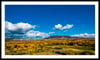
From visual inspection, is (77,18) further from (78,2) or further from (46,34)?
(46,34)

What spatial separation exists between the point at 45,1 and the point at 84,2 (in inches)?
29.1

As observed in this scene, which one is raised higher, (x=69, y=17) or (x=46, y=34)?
(x=69, y=17)

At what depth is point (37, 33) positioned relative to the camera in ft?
16.6

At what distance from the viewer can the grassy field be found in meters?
5.04

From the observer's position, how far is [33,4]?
16.5 feet

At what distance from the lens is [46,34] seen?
5078 mm

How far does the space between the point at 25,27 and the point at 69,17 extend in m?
0.87

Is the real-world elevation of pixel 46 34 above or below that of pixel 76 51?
above

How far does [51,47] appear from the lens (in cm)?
507

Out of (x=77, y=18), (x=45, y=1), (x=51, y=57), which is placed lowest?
(x=51, y=57)

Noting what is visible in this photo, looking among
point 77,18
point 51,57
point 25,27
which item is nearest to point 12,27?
point 25,27

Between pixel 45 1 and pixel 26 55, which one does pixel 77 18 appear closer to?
pixel 45 1

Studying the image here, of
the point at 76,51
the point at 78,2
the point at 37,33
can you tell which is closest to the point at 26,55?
the point at 37,33

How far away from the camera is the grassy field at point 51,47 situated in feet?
16.5
